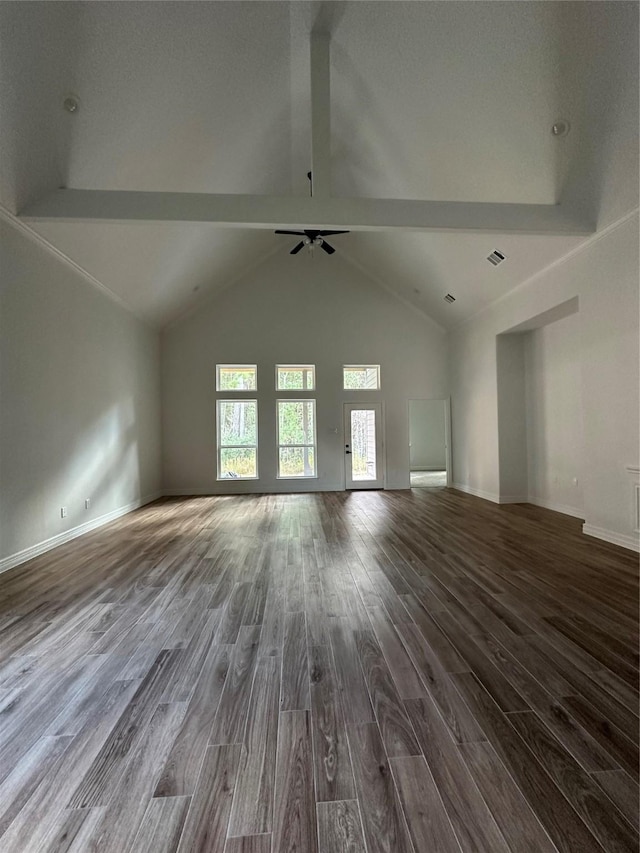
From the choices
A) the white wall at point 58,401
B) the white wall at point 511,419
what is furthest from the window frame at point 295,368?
the white wall at point 511,419

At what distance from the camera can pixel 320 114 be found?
12.5 ft

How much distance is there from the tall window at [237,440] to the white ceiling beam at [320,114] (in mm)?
4877

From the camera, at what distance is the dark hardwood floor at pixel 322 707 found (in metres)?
1.21

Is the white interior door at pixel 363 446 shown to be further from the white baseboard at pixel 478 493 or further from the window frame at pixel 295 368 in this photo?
the white baseboard at pixel 478 493

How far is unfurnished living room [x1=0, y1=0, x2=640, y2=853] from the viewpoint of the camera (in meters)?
1.40

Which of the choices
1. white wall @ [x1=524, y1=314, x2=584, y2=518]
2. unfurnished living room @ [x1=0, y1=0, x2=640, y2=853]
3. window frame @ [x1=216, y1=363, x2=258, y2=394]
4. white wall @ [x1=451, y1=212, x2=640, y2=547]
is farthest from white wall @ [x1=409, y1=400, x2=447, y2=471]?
white wall @ [x1=451, y1=212, x2=640, y2=547]

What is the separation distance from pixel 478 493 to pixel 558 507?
5.03 ft

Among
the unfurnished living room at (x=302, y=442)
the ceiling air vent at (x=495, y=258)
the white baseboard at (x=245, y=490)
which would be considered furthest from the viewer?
the white baseboard at (x=245, y=490)

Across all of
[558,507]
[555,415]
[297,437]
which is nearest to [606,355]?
A: [555,415]

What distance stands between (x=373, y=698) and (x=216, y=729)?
2.24 ft

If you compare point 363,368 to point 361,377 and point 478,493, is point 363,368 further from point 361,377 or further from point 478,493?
point 478,493

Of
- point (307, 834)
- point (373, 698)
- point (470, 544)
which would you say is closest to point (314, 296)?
point (470, 544)

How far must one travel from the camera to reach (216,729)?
5.29ft

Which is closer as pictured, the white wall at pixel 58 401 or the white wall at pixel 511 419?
the white wall at pixel 58 401
